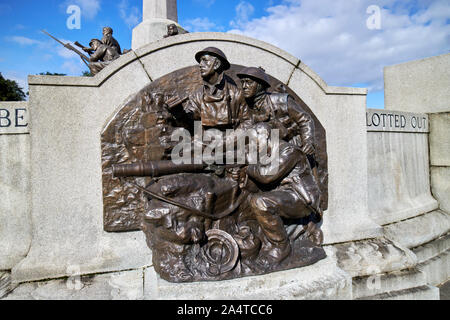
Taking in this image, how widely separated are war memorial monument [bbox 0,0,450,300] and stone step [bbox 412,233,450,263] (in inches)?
46.5

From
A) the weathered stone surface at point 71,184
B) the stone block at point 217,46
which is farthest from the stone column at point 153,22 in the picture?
the weathered stone surface at point 71,184

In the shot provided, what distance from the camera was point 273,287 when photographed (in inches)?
118

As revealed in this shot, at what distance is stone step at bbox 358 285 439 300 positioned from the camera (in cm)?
367

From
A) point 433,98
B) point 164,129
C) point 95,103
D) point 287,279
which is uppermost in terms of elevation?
point 433,98

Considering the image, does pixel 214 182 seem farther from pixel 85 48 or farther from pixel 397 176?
pixel 85 48

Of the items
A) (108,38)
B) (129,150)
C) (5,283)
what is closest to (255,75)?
(129,150)

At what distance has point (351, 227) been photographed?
4441mm

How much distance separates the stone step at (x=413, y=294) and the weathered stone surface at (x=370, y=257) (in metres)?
0.28

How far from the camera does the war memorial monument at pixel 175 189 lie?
3.06 metres

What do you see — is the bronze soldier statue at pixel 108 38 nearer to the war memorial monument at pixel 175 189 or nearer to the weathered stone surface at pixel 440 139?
the war memorial monument at pixel 175 189

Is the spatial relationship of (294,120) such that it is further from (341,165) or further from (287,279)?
(287,279)
